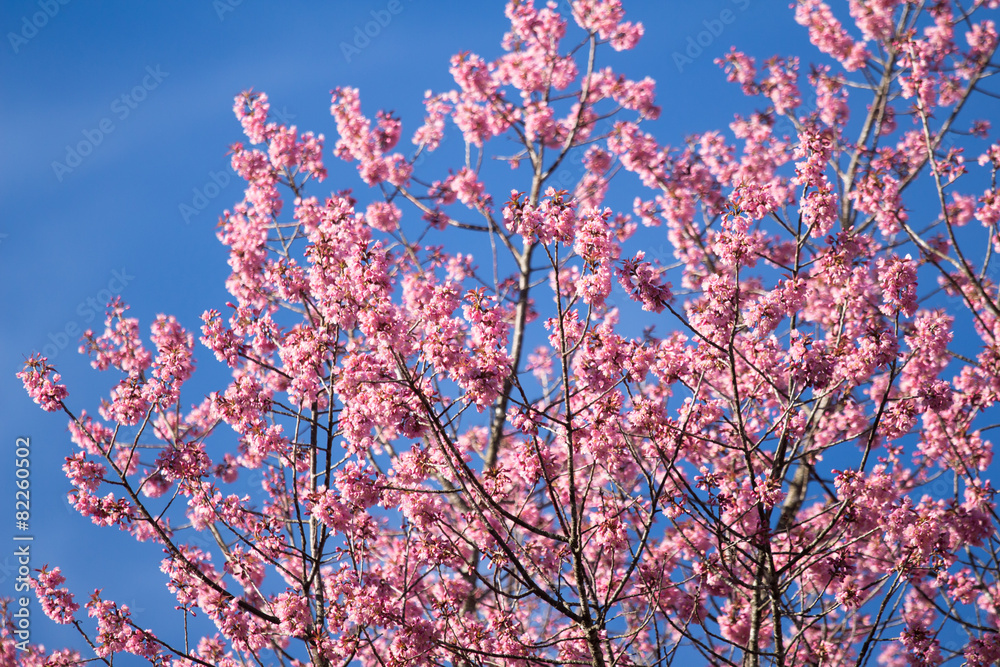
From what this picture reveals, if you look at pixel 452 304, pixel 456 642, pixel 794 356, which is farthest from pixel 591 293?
pixel 456 642

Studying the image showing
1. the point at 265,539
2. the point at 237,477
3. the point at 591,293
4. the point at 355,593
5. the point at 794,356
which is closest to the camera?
the point at 591,293

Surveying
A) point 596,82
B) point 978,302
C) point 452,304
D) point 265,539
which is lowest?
point 265,539

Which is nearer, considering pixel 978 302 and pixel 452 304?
pixel 452 304

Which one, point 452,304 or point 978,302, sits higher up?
point 978,302

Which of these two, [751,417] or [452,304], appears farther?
[751,417]

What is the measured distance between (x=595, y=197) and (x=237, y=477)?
6.71 m

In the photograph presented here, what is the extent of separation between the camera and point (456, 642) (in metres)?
6.63

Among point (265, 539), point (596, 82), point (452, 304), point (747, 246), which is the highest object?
point (596, 82)

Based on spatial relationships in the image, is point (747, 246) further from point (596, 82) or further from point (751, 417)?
point (596, 82)

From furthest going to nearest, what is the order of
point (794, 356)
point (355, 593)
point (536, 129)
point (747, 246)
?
point (536, 129), point (355, 593), point (794, 356), point (747, 246)

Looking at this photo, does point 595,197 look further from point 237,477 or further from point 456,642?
point 456,642

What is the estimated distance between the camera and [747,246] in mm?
5906

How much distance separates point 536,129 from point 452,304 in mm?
6154

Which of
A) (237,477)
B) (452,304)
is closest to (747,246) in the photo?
(452,304)
